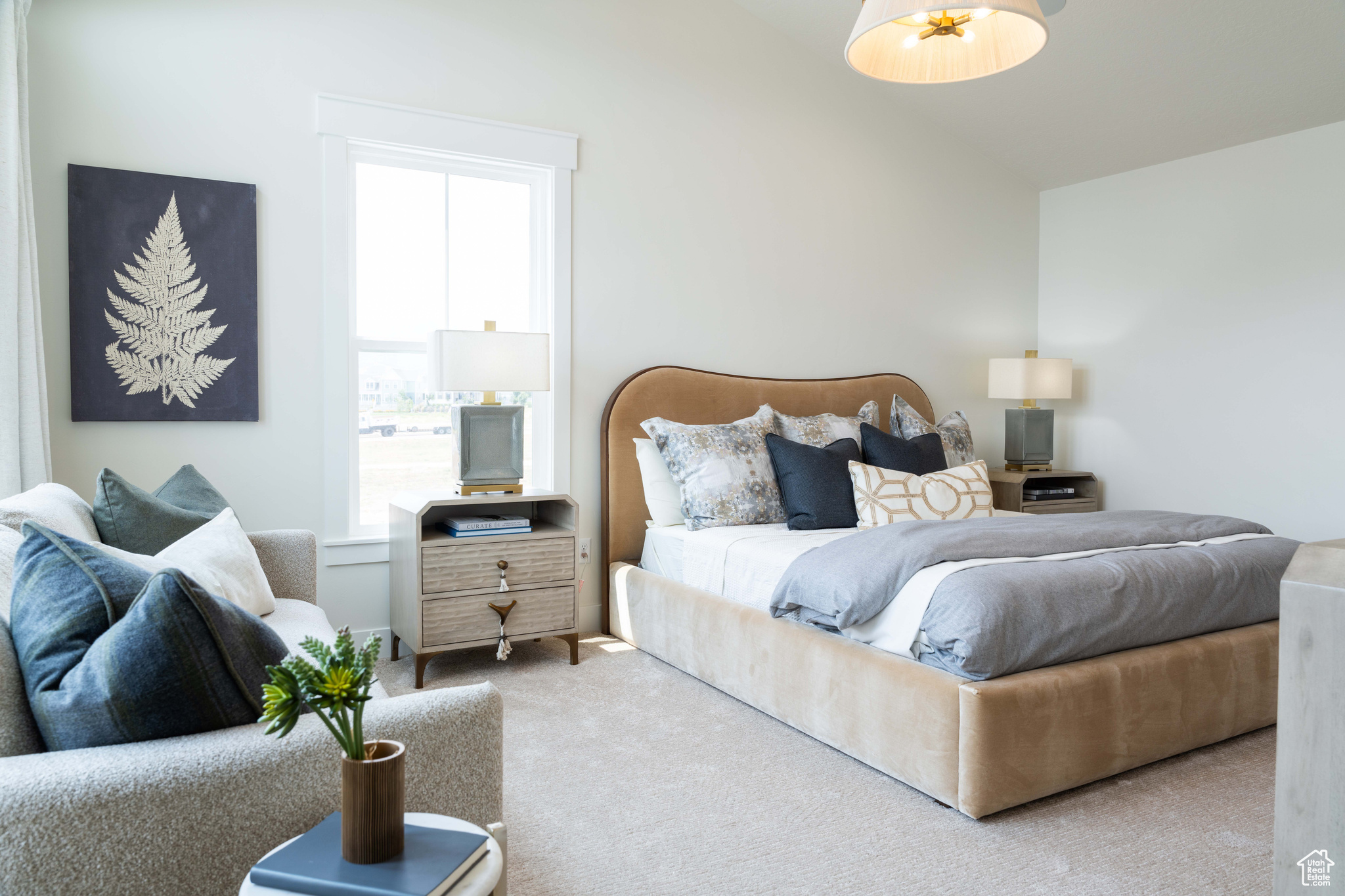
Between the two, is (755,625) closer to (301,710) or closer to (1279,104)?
(301,710)

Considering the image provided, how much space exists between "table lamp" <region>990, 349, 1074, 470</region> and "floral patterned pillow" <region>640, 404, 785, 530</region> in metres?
1.84

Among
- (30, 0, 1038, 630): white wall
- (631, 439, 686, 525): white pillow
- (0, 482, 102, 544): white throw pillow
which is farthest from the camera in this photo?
(631, 439, 686, 525): white pillow

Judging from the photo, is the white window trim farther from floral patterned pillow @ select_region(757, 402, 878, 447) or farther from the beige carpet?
floral patterned pillow @ select_region(757, 402, 878, 447)

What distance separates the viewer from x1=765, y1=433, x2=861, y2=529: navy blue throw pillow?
3.33m

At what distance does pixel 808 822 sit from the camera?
210cm

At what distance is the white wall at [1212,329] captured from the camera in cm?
393

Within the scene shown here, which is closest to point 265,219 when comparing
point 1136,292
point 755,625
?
point 755,625

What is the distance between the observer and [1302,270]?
3988 millimetres

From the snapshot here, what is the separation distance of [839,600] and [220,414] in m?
2.31

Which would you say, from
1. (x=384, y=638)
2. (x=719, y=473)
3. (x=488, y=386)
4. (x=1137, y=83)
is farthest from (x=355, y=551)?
(x=1137, y=83)

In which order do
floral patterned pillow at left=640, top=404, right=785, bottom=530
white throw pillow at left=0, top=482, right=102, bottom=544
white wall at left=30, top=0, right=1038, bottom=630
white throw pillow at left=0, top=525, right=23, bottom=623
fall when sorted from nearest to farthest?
white throw pillow at left=0, top=525, right=23, bottom=623 → white throw pillow at left=0, top=482, right=102, bottom=544 → white wall at left=30, top=0, right=1038, bottom=630 → floral patterned pillow at left=640, top=404, right=785, bottom=530

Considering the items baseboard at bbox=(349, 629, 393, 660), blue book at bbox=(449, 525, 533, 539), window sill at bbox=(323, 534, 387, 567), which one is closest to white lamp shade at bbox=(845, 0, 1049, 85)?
blue book at bbox=(449, 525, 533, 539)

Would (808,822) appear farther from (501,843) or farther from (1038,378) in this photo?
(1038,378)

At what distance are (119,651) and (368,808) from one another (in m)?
0.39
